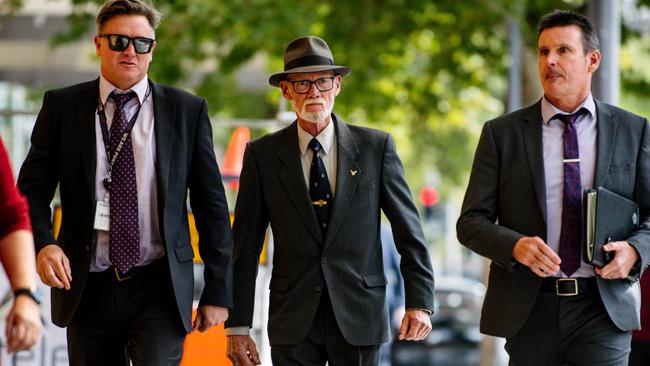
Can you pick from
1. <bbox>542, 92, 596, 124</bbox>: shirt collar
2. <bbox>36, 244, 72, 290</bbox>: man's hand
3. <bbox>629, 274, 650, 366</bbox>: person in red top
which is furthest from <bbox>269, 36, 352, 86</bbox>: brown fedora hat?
<bbox>629, 274, 650, 366</bbox>: person in red top

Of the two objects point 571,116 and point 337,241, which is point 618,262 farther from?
point 337,241

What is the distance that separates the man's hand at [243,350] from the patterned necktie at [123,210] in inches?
31.5

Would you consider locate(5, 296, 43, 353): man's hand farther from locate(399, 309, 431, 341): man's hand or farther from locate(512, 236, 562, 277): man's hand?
locate(512, 236, 562, 277): man's hand

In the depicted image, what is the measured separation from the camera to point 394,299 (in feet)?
45.3

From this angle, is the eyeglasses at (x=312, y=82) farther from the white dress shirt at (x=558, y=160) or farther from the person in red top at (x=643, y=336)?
the person in red top at (x=643, y=336)

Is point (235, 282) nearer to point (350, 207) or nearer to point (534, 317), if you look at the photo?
point (350, 207)

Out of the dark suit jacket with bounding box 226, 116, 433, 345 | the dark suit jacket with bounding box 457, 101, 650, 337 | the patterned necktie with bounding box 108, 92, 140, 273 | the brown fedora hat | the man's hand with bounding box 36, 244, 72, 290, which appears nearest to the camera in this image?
the man's hand with bounding box 36, 244, 72, 290

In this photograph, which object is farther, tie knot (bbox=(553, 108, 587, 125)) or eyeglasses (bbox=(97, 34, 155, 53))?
tie knot (bbox=(553, 108, 587, 125))

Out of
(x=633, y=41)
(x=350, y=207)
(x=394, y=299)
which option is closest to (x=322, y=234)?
(x=350, y=207)

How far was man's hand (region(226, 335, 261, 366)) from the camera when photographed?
274 inches

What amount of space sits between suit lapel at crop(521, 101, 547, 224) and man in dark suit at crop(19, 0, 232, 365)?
1.51 metres

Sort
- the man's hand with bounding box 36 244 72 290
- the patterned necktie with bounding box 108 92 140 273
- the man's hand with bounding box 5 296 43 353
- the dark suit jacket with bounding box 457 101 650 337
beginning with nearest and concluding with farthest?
the man's hand with bounding box 5 296 43 353, the man's hand with bounding box 36 244 72 290, the patterned necktie with bounding box 108 92 140 273, the dark suit jacket with bounding box 457 101 650 337

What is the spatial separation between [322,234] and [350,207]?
19 centimetres

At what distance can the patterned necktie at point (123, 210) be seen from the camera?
21.1ft
